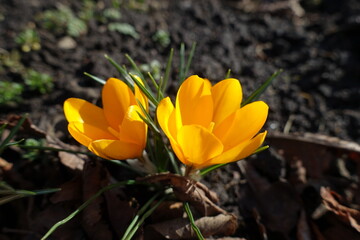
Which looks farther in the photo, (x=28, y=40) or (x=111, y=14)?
(x=111, y=14)

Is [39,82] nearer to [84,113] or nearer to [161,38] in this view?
[161,38]

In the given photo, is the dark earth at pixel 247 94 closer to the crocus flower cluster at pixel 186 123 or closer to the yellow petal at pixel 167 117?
the crocus flower cluster at pixel 186 123

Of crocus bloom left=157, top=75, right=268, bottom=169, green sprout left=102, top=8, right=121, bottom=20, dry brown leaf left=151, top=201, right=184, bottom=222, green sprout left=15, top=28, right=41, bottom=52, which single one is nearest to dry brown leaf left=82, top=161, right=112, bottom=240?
dry brown leaf left=151, top=201, right=184, bottom=222

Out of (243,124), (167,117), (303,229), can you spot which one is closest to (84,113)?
(167,117)

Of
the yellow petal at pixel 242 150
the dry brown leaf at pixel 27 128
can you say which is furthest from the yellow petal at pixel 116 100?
the dry brown leaf at pixel 27 128

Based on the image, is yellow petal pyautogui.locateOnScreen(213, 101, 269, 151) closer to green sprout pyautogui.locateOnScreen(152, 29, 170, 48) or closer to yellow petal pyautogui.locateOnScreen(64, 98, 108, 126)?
yellow petal pyautogui.locateOnScreen(64, 98, 108, 126)

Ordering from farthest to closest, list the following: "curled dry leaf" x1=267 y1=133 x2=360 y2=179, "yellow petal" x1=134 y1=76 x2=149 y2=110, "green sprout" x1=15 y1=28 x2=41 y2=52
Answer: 1. "green sprout" x1=15 y1=28 x2=41 y2=52
2. "curled dry leaf" x1=267 y1=133 x2=360 y2=179
3. "yellow petal" x1=134 y1=76 x2=149 y2=110

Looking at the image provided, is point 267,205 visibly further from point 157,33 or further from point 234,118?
point 157,33
